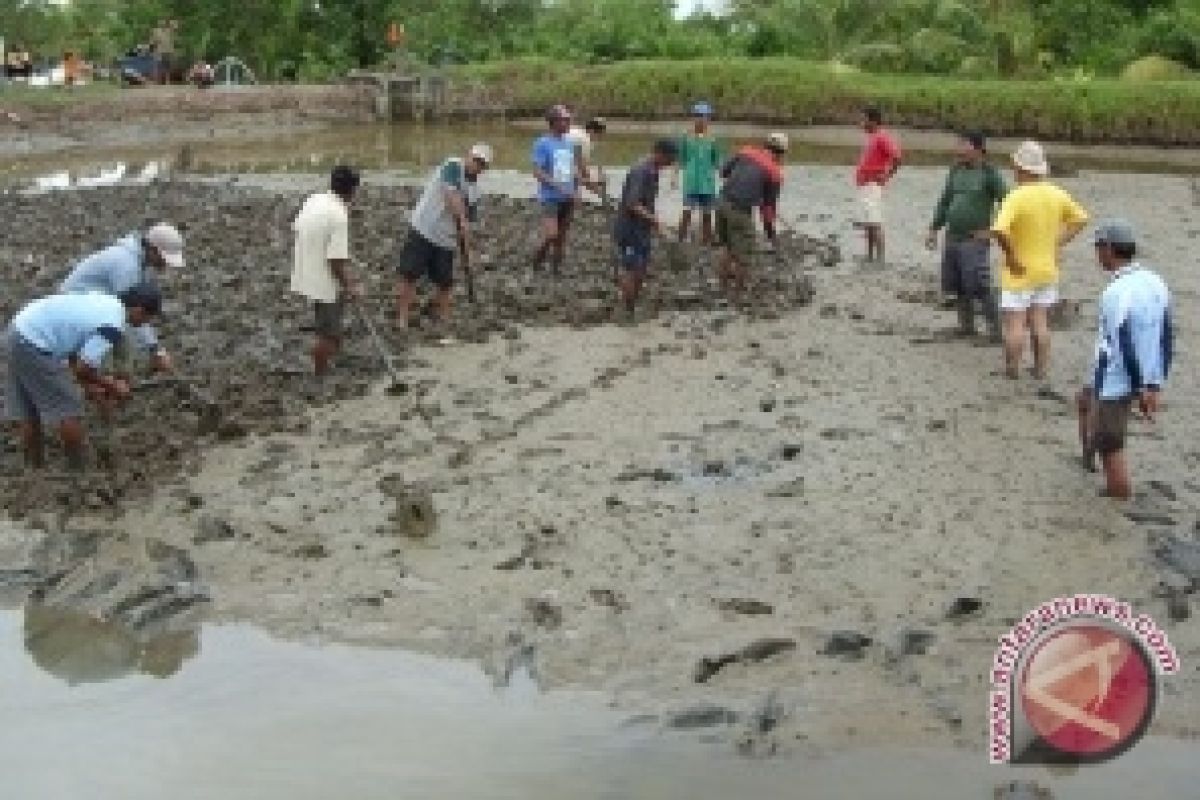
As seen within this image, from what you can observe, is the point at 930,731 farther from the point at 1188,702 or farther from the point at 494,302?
the point at 494,302

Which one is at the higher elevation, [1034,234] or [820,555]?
[1034,234]

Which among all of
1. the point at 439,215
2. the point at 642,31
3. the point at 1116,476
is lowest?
the point at 1116,476

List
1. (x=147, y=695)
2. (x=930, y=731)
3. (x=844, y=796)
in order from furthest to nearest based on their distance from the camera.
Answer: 1. (x=147, y=695)
2. (x=930, y=731)
3. (x=844, y=796)

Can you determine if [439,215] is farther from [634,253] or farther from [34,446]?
[34,446]

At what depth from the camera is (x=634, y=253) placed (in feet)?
45.8

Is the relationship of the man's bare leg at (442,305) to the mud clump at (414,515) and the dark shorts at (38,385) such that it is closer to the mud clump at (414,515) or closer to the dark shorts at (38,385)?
the mud clump at (414,515)

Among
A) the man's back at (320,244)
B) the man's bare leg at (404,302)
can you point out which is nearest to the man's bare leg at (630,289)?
the man's bare leg at (404,302)

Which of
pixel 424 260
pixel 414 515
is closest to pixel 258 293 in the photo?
pixel 424 260

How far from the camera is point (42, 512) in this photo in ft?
30.9

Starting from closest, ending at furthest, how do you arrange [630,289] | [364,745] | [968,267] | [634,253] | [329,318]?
[364,745]
[329,318]
[968,267]
[634,253]
[630,289]

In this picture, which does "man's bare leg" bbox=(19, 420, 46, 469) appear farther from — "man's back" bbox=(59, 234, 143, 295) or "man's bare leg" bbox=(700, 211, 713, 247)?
"man's bare leg" bbox=(700, 211, 713, 247)

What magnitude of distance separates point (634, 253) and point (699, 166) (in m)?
3.09

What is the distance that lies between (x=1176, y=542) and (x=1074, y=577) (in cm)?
76

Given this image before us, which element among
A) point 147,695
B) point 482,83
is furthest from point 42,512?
point 482,83
